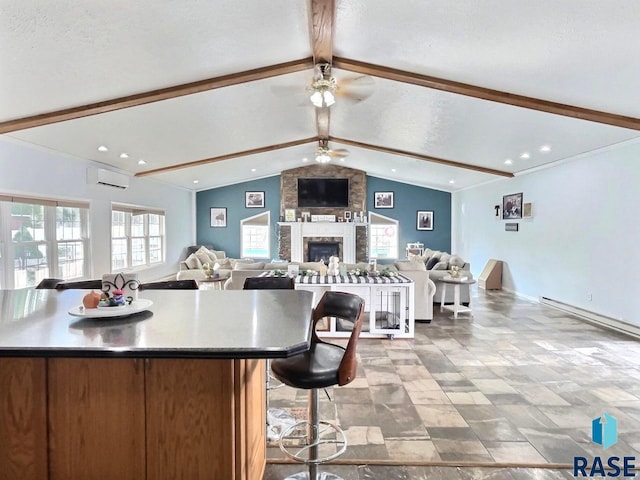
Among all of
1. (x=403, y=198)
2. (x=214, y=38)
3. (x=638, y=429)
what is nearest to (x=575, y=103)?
(x=638, y=429)

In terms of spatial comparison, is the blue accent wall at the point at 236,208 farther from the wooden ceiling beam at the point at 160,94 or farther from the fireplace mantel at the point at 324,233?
the wooden ceiling beam at the point at 160,94

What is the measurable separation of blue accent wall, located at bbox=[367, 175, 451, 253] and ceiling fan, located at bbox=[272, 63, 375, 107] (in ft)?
21.8

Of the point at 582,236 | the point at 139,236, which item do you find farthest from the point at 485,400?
the point at 139,236

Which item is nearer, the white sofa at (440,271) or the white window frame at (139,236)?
the white sofa at (440,271)

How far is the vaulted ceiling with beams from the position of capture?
9.30 feet

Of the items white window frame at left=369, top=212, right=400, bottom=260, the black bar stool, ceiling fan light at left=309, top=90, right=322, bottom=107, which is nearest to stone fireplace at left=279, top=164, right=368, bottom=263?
white window frame at left=369, top=212, right=400, bottom=260

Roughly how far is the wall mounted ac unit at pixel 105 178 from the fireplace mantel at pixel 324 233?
4.74 m

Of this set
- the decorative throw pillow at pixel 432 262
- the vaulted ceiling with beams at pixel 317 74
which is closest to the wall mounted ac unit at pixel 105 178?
the vaulted ceiling with beams at pixel 317 74

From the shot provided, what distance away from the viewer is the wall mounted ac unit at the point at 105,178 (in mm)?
6359

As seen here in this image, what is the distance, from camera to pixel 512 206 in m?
8.05

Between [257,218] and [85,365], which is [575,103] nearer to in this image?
[85,365]

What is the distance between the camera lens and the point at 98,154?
20.0ft

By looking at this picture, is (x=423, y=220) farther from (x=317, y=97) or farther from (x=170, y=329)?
(x=170, y=329)

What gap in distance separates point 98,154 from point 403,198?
8012mm
